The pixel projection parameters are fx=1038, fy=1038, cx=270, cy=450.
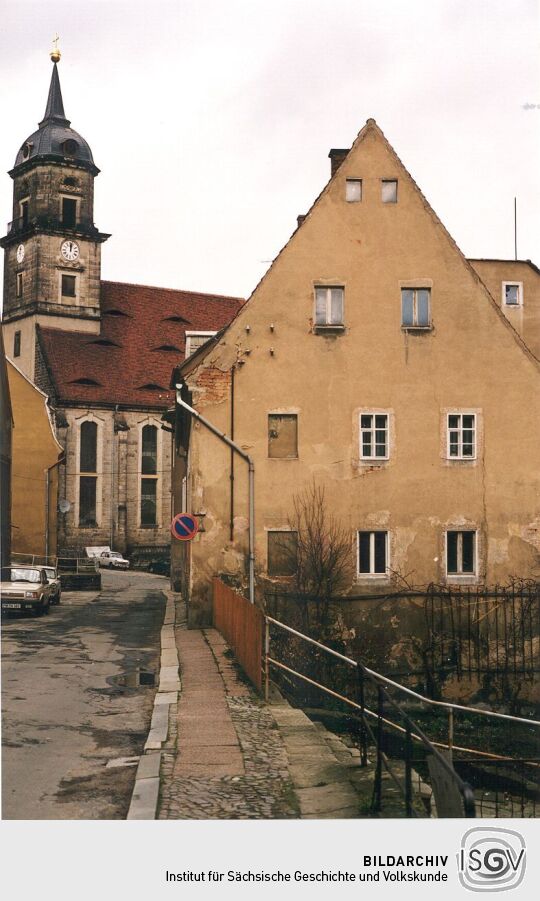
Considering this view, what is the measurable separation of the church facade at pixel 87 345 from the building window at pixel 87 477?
2.5 inches

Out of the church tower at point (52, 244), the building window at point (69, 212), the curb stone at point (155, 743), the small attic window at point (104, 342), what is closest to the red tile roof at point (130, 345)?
the small attic window at point (104, 342)

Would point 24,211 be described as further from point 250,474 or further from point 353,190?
point 250,474

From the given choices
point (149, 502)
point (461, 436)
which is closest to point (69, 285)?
point (149, 502)

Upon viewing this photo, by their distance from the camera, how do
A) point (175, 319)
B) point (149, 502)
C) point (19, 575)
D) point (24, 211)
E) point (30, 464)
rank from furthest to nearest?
point (175, 319), point (24, 211), point (149, 502), point (30, 464), point (19, 575)

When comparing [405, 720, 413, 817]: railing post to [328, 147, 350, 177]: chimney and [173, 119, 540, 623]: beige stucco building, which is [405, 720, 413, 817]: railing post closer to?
[173, 119, 540, 623]: beige stucco building

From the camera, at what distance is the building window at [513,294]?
26453 millimetres

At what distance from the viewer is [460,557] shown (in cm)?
2392

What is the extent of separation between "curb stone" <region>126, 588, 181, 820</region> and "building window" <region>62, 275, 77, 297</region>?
176 ft

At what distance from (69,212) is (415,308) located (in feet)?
167

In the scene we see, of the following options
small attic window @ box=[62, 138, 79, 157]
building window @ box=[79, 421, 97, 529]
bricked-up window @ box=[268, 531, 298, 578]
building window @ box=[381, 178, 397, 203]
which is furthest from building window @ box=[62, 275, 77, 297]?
bricked-up window @ box=[268, 531, 298, 578]

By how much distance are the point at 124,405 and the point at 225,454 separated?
43.3 meters

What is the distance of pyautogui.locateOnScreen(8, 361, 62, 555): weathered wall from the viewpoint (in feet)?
140

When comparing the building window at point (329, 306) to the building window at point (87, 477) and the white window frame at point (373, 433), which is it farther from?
the building window at point (87, 477)
